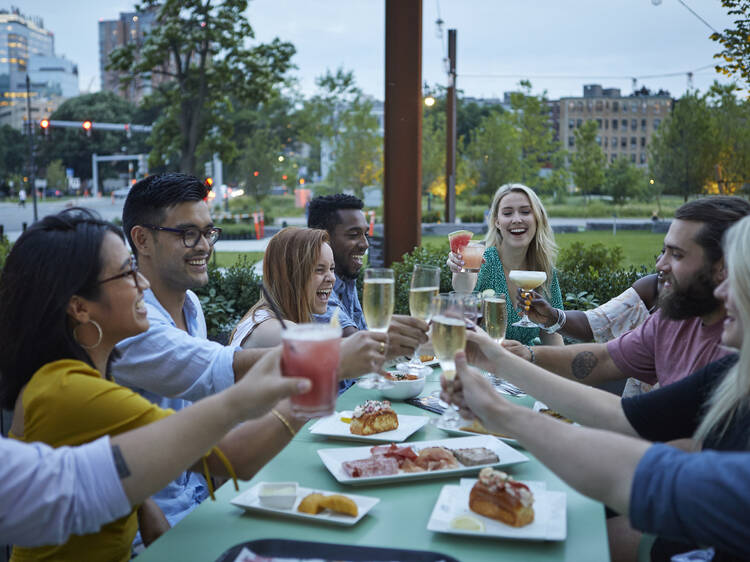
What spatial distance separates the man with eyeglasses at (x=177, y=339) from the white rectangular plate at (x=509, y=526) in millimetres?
523

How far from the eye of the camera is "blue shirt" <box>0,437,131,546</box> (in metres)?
1.40

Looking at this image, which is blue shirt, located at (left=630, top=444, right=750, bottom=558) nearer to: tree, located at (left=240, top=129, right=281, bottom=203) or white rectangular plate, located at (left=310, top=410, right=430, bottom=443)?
white rectangular plate, located at (left=310, top=410, right=430, bottom=443)

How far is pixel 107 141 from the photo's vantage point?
39375 millimetres

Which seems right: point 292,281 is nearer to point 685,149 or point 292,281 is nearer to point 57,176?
point 685,149

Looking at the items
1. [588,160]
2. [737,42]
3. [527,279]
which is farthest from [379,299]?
[588,160]

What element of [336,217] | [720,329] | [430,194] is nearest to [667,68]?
[336,217]

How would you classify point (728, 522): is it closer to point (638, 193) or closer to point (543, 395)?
point (543, 395)

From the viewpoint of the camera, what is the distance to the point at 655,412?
2.26m

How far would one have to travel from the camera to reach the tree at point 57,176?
147 ft

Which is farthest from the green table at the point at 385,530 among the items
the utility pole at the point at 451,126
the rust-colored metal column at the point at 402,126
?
the utility pole at the point at 451,126

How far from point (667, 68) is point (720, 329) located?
8168mm

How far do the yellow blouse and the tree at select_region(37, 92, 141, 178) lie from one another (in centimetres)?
3820

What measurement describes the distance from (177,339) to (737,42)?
7474mm

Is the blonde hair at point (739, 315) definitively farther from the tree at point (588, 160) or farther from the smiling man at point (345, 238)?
the tree at point (588, 160)
